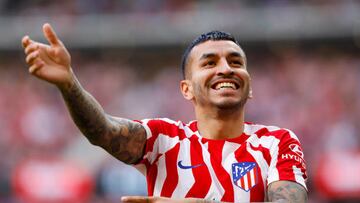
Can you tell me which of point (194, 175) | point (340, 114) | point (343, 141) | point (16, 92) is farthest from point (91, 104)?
point (16, 92)

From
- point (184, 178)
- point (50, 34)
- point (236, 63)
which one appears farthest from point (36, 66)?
point (236, 63)

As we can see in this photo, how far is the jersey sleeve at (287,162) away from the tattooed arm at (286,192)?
0.10 feet

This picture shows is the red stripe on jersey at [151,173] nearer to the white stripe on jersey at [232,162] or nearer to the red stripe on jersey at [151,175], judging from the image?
the red stripe on jersey at [151,175]

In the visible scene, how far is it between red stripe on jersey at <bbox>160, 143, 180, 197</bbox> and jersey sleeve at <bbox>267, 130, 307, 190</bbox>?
55 cm

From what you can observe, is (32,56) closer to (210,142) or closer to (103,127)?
(103,127)

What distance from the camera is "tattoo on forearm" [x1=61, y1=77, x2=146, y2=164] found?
190 inches

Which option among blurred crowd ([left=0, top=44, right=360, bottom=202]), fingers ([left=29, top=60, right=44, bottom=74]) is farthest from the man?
blurred crowd ([left=0, top=44, right=360, bottom=202])

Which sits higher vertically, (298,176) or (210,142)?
(210,142)

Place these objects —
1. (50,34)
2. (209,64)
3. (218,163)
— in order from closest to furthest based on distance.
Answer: (50,34), (218,163), (209,64)

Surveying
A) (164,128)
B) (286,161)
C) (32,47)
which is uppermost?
(32,47)

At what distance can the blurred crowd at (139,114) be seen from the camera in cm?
1373

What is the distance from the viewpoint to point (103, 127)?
4.99m

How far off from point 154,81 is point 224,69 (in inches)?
585

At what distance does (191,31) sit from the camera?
20125 mm
